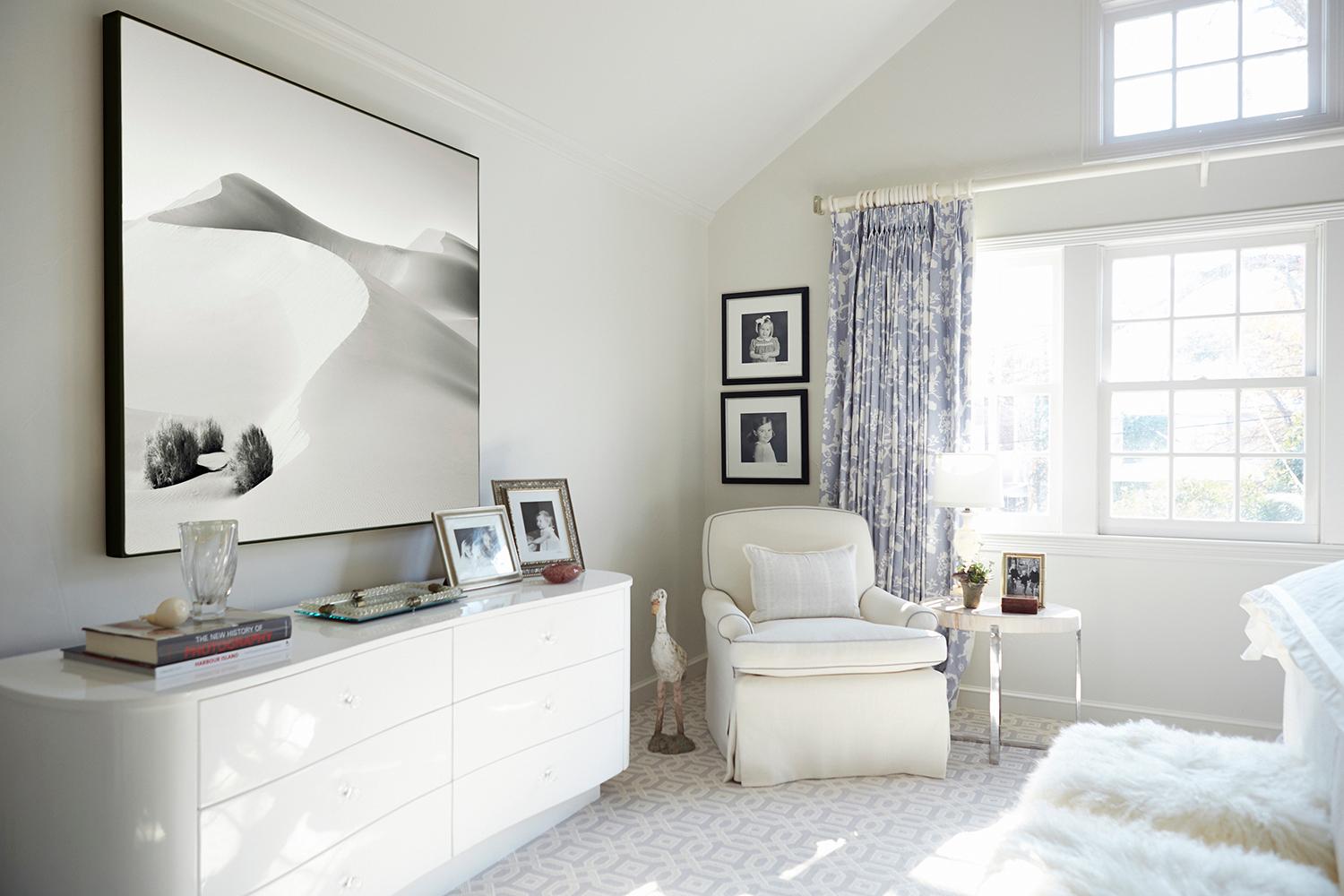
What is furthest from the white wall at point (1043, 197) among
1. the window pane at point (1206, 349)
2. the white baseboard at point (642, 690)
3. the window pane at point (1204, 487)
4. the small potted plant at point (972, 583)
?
the white baseboard at point (642, 690)

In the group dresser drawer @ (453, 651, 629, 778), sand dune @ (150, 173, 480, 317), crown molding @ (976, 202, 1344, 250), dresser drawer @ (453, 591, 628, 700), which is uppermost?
crown molding @ (976, 202, 1344, 250)

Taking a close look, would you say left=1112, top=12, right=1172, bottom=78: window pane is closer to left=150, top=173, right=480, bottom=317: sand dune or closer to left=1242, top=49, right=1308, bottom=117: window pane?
left=1242, top=49, right=1308, bottom=117: window pane

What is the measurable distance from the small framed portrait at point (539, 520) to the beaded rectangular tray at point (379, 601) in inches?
17.2

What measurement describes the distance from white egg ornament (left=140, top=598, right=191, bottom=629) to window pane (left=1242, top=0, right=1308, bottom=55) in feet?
14.2

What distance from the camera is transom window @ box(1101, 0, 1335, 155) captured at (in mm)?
3580

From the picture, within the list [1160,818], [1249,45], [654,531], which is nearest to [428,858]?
[1160,818]

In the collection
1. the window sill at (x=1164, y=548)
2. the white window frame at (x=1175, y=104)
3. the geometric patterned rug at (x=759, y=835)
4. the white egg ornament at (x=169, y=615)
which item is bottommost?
the geometric patterned rug at (x=759, y=835)

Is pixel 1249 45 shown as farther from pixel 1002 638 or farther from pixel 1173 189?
pixel 1002 638

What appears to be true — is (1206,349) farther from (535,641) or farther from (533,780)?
(533,780)

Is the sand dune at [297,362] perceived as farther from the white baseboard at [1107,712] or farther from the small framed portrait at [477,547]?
the white baseboard at [1107,712]

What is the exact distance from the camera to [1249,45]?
3672 mm

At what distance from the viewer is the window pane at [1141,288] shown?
3818mm

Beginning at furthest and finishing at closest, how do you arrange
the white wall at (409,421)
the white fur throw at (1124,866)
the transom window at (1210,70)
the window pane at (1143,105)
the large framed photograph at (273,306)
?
the window pane at (1143,105), the transom window at (1210,70), the large framed photograph at (273,306), the white wall at (409,421), the white fur throw at (1124,866)

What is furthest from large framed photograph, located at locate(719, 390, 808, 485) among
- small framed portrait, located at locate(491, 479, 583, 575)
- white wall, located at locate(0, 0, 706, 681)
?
small framed portrait, located at locate(491, 479, 583, 575)
